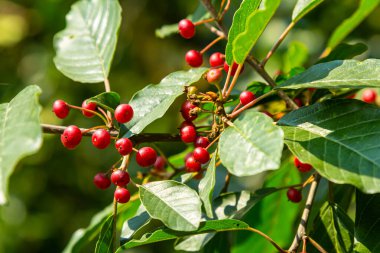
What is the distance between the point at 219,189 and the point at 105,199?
82.4 inches

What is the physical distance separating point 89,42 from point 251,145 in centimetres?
88

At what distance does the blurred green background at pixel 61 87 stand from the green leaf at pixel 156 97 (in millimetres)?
2140

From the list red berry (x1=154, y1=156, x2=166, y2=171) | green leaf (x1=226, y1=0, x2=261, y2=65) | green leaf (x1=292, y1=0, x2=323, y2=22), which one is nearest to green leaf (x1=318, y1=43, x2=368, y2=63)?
green leaf (x1=292, y1=0, x2=323, y2=22)

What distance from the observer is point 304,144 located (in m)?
1.10

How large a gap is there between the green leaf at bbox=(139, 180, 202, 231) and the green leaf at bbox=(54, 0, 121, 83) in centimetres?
51

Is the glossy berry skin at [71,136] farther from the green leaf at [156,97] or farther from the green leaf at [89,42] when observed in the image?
the green leaf at [89,42]

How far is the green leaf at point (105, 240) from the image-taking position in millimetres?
1265

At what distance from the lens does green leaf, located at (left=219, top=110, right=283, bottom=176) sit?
97 cm

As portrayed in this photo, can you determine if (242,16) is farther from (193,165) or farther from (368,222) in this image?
(368,222)

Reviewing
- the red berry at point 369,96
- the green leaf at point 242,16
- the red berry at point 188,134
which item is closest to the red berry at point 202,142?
the red berry at point 188,134

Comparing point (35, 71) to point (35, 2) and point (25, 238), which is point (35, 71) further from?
point (25, 238)

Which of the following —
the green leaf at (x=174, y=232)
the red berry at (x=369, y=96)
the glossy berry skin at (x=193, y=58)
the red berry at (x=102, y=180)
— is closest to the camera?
the green leaf at (x=174, y=232)

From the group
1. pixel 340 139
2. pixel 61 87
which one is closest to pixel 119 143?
pixel 340 139

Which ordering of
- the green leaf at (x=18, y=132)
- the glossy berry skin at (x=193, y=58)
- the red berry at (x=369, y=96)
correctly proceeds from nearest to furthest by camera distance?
1. the green leaf at (x=18, y=132)
2. the glossy berry skin at (x=193, y=58)
3. the red berry at (x=369, y=96)
